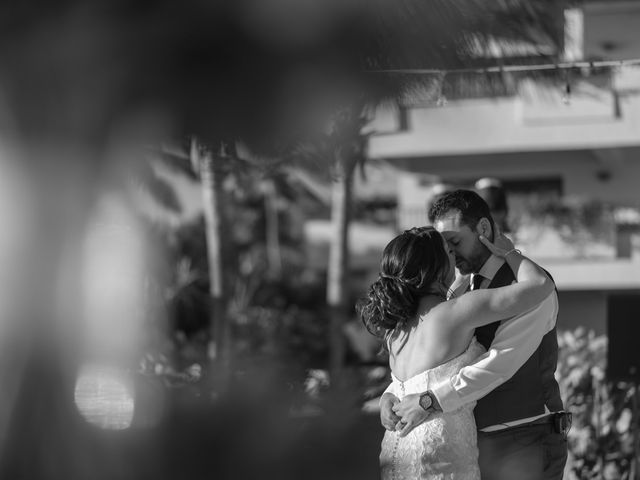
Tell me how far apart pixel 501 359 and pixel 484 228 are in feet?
1.96

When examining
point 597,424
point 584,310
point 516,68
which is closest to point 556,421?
point 516,68

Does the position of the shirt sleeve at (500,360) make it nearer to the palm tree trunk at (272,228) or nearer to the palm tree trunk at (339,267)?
the palm tree trunk at (339,267)

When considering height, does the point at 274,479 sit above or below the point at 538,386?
below

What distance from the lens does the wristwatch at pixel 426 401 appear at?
12.1 feet

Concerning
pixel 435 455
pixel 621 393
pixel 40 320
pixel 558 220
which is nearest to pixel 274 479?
pixel 435 455

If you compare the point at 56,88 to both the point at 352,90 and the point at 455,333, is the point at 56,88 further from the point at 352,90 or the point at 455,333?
the point at 455,333

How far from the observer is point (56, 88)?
2.27 meters

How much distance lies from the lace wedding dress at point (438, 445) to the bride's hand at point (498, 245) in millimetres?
404

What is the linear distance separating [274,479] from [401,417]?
73cm

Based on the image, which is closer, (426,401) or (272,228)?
(426,401)

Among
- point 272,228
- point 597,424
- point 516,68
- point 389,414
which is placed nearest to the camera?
point 389,414

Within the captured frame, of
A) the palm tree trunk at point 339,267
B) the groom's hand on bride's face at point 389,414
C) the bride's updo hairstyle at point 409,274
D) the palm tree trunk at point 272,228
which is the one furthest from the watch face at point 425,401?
the palm tree trunk at point 272,228

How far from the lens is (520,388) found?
400 cm

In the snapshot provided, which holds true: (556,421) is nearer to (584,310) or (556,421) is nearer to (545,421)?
(545,421)
